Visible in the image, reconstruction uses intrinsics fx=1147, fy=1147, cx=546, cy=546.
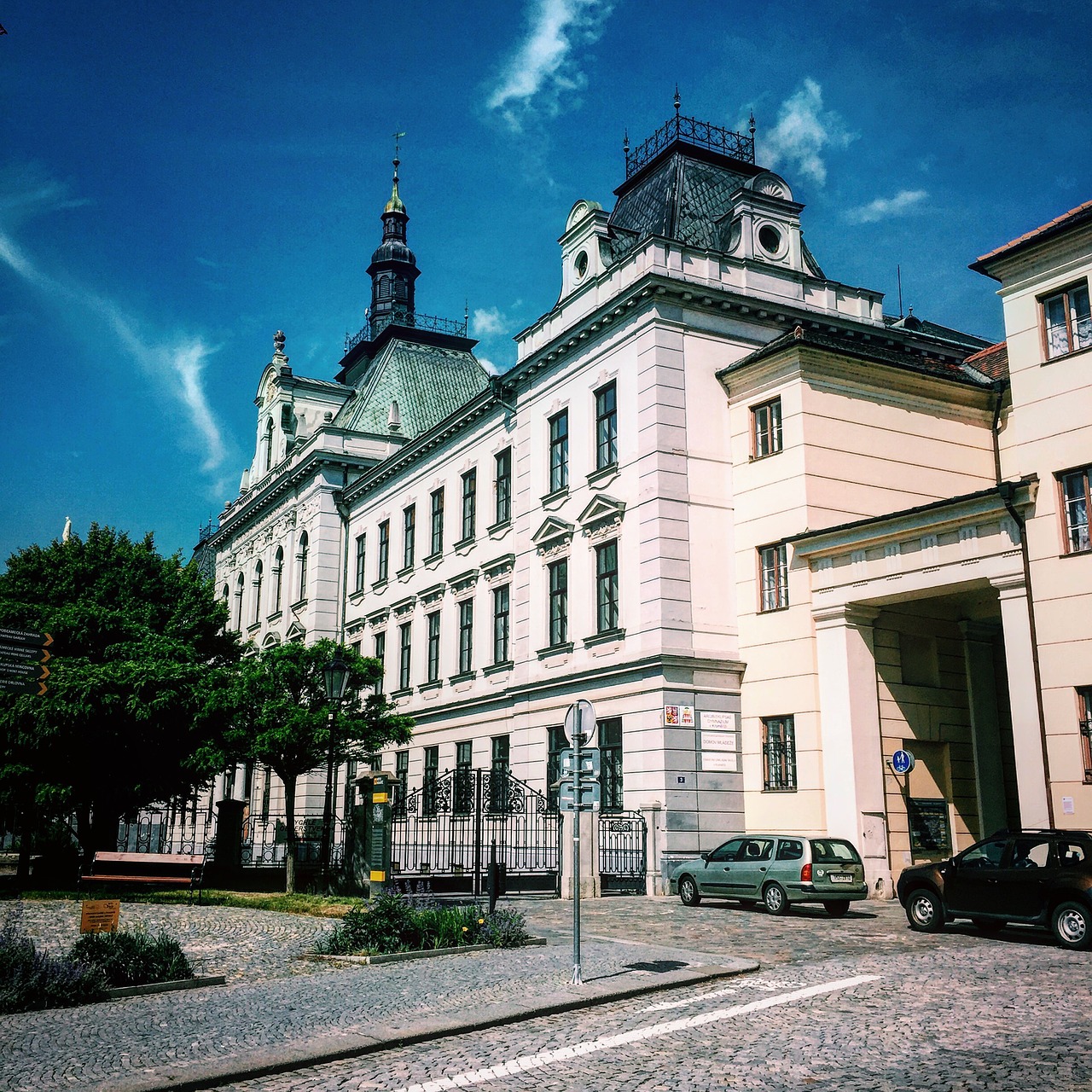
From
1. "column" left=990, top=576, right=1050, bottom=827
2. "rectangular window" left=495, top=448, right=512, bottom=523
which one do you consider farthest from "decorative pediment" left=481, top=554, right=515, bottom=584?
"column" left=990, top=576, right=1050, bottom=827

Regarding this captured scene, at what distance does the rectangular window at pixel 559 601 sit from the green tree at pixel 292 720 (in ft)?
16.8

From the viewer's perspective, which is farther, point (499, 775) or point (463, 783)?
point (463, 783)

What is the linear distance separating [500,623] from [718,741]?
1029cm

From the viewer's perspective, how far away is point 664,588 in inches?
1041

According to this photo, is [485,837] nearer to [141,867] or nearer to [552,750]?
[552,750]

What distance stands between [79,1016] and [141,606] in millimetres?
22485

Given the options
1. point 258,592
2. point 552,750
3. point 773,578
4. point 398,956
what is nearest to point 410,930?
point 398,956

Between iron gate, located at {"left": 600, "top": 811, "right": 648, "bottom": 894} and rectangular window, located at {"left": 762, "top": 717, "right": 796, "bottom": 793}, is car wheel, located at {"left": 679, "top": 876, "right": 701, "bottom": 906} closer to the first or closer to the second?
iron gate, located at {"left": 600, "top": 811, "right": 648, "bottom": 894}

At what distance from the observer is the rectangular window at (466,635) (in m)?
36.8

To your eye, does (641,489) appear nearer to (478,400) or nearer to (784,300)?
(784,300)

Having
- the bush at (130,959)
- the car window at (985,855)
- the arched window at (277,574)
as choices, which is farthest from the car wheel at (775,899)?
the arched window at (277,574)

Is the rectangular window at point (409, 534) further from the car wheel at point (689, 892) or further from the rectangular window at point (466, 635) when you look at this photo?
the car wheel at point (689, 892)

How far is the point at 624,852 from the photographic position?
25.3 meters

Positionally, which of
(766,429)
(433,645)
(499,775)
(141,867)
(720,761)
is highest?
(766,429)
